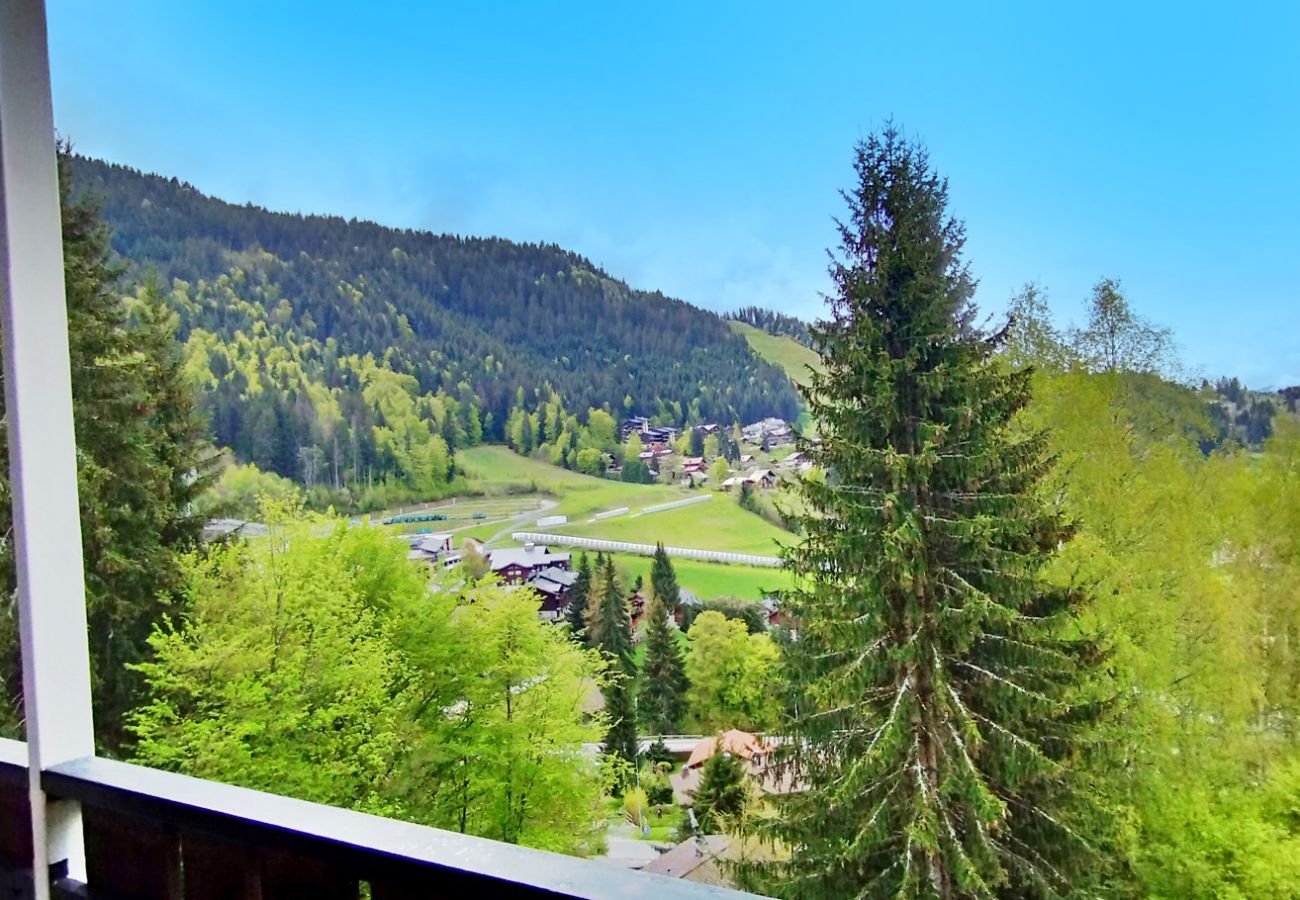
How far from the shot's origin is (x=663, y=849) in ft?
8.14

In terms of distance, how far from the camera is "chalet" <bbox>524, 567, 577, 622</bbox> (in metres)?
2.75

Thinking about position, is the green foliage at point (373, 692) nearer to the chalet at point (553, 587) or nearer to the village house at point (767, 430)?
the chalet at point (553, 587)

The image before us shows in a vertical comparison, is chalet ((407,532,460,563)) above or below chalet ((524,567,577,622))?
above

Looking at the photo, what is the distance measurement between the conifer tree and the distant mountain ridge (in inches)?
19.6

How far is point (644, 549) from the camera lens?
2.67m

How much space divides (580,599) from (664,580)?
318mm

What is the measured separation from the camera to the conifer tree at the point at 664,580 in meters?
2.62

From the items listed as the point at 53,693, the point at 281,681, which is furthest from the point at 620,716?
the point at 53,693

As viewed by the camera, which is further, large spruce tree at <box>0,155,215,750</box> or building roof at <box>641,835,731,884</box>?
large spruce tree at <box>0,155,215,750</box>

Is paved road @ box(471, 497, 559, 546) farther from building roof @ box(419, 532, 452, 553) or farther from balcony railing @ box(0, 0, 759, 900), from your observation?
balcony railing @ box(0, 0, 759, 900)

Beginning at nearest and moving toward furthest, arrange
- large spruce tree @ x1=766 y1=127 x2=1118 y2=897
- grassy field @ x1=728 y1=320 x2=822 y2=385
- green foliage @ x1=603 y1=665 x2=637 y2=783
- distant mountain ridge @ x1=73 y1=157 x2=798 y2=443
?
1. large spruce tree @ x1=766 y1=127 x2=1118 y2=897
2. grassy field @ x1=728 y1=320 x2=822 y2=385
3. green foliage @ x1=603 y1=665 x2=637 y2=783
4. distant mountain ridge @ x1=73 y1=157 x2=798 y2=443

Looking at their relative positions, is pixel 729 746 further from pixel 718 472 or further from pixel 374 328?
pixel 374 328

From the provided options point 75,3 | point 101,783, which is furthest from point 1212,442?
point 75,3

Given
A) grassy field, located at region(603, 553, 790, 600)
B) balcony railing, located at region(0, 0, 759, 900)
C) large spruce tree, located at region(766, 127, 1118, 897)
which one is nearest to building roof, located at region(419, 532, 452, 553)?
grassy field, located at region(603, 553, 790, 600)
